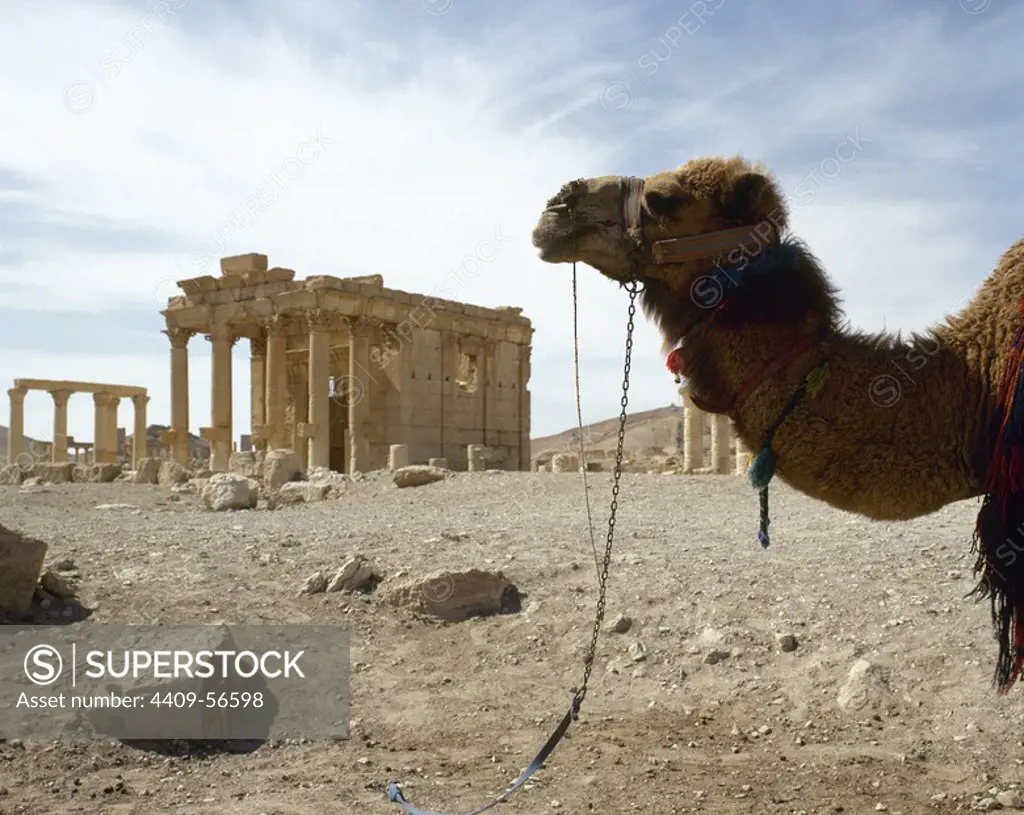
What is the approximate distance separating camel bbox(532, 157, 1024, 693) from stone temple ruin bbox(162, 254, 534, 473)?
1035 inches

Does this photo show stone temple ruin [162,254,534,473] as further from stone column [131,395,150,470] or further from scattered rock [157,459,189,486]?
stone column [131,395,150,470]

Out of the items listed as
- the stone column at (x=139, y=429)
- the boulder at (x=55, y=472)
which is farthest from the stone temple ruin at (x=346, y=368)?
the stone column at (x=139, y=429)

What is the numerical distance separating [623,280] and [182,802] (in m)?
3.82

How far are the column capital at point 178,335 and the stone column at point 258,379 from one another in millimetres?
2539

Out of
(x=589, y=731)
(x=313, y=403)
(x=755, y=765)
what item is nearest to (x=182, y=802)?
(x=589, y=731)

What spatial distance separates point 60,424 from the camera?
50.2m

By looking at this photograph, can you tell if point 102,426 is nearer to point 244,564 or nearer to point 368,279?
point 368,279

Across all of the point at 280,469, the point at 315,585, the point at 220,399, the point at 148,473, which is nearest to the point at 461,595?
the point at 315,585

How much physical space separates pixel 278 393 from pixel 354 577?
26.0 m

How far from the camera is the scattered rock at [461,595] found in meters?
8.69

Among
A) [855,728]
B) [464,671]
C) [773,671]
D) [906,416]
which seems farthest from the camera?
[464,671]

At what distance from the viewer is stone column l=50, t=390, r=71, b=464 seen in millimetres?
50094

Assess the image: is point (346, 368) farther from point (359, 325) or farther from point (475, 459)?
point (475, 459)

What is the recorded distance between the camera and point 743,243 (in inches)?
147
